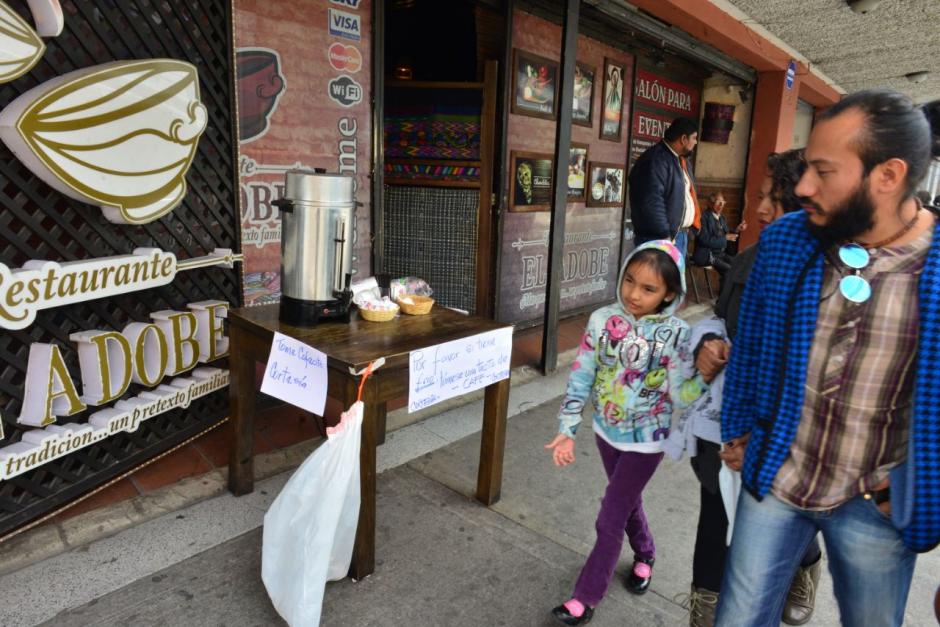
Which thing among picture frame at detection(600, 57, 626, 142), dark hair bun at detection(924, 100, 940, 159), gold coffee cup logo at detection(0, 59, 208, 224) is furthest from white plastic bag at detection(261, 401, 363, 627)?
picture frame at detection(600, 57, 626, 142)

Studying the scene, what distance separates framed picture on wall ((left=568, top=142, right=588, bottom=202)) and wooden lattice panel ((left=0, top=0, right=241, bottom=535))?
4001 mm

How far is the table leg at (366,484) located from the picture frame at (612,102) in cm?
546

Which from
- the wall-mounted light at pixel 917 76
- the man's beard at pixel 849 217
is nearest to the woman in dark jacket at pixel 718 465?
the man's beard at pixel 849 217

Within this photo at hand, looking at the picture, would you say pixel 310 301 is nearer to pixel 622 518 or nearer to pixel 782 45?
pixel 622 518

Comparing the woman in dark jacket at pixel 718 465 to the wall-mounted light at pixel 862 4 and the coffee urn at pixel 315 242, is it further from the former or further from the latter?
the wall-mounted light at pixel 862 4

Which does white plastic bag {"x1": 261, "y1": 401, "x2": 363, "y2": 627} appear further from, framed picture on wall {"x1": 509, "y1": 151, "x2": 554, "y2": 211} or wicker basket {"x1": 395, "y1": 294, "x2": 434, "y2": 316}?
framed picture on wall {"x1": 509, "y1": 151, "x2": 554, "y2": 211}

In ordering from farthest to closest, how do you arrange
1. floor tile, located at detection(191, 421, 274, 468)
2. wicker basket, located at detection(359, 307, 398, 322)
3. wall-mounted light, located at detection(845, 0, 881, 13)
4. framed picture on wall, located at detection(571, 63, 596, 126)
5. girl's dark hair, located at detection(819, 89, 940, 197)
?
framed picture on wall, located at detection(571, 63, 596, 126) → wall-mounted light, located at detection(845, 0, 881, 13) → floor tile, located at detection(191, 421, 274, 468) → wicker basket, located at detection(359, 307, 398, 322) → girl's dark hair, located at detection(819, 89, 940, 197)

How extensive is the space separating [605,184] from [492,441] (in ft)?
16.0

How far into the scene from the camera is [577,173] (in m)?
6.59

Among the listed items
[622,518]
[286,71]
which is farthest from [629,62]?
[622,518]

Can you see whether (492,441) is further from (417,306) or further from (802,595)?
(802,595)

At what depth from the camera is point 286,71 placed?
3.60m

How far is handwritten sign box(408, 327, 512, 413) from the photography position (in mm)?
2352

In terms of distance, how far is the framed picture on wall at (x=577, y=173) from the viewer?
645 cm
